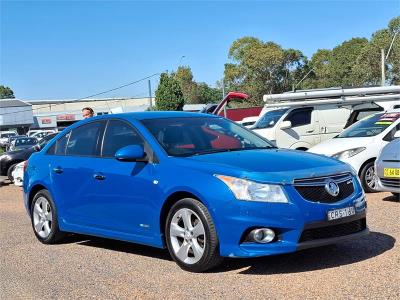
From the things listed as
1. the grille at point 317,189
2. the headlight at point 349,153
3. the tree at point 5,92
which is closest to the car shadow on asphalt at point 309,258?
the grille at point 317,189

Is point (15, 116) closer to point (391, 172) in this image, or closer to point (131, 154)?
point (391, 172)

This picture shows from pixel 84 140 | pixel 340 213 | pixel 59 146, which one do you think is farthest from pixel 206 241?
pixel 59 146

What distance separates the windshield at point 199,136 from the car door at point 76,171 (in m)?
0.85

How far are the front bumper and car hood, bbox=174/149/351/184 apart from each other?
0.68 feet

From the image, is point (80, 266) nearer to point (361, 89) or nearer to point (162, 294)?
point (162, 294)

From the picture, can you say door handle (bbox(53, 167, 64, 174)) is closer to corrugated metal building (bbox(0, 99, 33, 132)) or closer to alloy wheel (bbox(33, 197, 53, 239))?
alloy wheel (bbox(33, 197, 53, 239))

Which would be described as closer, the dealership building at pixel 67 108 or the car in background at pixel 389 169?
the car in background at pixel 389 169

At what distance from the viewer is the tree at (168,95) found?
47406 mm

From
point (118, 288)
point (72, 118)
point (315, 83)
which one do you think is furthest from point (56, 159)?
point (72, 118)

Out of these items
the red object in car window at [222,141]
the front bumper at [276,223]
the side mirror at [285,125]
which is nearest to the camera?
the front bumper at [276,223]

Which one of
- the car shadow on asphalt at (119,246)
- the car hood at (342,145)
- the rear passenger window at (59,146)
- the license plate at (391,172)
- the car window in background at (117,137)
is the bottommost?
the car shadow on asphalt at (119,246)

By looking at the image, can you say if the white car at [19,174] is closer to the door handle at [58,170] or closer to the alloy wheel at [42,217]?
the alloy wheel at [42,217]

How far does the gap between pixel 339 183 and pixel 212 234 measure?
128 centimetres

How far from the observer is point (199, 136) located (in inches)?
249
